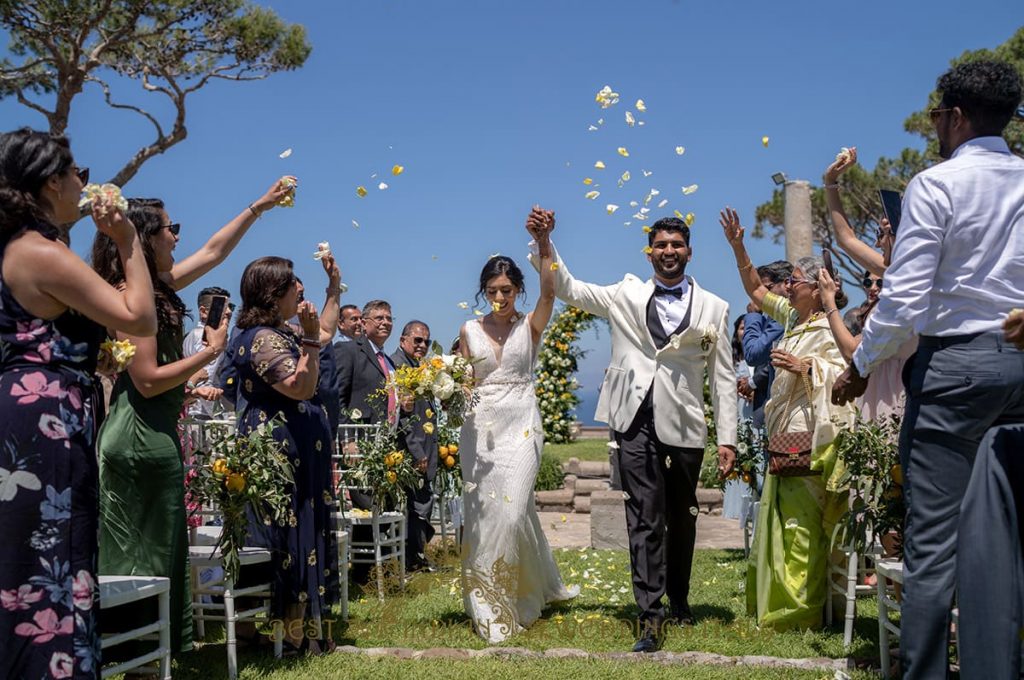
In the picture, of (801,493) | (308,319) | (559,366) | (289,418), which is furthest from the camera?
(559,366)

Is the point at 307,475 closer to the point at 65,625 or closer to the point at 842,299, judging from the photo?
the point at 65,625

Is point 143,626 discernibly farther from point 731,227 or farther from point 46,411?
point 731,227

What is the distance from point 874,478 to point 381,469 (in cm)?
372

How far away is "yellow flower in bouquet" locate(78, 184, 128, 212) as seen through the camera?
Result: 3.60m

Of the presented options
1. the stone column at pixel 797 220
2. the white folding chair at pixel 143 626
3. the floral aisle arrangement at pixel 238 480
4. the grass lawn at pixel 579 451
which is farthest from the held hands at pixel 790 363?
the stone column at pixel 797 220

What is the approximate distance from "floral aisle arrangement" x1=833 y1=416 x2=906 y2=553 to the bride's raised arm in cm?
202

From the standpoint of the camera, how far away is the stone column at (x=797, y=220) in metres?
17.2

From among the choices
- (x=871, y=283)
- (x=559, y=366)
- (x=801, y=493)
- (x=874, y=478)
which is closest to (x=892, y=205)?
(x=874, y=478)

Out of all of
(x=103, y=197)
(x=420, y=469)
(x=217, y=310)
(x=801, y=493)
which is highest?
(x=103, y=197)

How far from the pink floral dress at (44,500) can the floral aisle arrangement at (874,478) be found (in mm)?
3392

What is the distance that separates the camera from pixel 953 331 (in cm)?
362

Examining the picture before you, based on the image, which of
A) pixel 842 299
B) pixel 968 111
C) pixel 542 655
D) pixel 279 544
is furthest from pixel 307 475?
pixel 968 111

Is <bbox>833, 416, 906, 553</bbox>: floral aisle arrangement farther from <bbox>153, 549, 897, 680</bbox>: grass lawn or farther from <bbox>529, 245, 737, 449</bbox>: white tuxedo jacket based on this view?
<bbox>529, 245, 737, 449</bbox>: white tuxedo jacket

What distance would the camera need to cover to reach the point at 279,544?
559 cm
